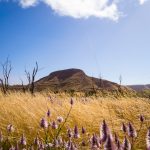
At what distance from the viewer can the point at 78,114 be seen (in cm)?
909

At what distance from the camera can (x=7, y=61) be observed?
4000 cm

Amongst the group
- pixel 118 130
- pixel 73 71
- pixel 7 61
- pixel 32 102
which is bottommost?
pixel 118 130

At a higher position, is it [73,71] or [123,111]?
[73,71]

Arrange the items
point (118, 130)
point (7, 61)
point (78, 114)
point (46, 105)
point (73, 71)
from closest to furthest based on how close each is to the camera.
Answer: point (118, 130) → point (78, 114) → point (46, 105) → point (7, 61) → point (73, 71)

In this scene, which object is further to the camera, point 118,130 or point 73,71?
point 73,71

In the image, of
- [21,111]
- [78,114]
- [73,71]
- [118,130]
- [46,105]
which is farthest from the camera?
[73,71]

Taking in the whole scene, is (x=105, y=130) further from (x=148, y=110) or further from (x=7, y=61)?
(x=7, y=61)

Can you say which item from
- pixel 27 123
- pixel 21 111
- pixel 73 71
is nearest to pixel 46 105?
pixel 21 111

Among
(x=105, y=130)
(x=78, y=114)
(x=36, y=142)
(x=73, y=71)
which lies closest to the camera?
(x=105, y=130)

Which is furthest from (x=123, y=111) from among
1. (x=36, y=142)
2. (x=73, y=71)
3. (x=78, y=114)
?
(x=73, y=71)

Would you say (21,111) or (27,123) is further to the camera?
(21,111)

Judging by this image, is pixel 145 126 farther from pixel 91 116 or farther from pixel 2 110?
pixel 2 110

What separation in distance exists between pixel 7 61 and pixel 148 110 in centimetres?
3145

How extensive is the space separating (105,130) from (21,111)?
6713 millimetres
